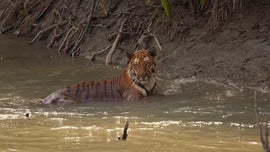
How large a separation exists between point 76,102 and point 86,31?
169 inches

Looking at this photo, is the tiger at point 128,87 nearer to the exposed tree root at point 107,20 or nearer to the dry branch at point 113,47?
the exposed tree root at point 107,20

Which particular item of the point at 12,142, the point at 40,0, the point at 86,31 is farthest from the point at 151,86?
the point at 40,0

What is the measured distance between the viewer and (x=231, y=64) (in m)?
10.0

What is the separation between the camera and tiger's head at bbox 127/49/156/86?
9352 mm

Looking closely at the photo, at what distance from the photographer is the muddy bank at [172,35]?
10.1 meters

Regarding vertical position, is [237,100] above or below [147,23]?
below

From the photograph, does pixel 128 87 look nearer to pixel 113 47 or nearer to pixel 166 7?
pixel 166 7

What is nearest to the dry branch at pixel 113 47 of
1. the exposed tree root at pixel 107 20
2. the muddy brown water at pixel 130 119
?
the exposed tree root at pixel 107 20

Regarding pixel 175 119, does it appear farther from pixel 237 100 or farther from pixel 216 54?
pixel 216 54

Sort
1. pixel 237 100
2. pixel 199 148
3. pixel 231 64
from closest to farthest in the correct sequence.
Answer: pixel 199 148 → pixel 237 100 → pixel 231 64

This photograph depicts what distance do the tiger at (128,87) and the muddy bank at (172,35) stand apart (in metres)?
0.95

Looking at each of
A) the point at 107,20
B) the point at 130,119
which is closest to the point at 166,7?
the point at 107,20

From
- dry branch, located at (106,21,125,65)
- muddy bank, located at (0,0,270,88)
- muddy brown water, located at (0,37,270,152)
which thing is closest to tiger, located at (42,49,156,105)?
muddy brown water, located at (0,37,270,152)

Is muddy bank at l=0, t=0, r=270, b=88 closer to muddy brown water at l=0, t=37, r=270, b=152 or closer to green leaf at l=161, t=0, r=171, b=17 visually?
green leaf at l=161, t=0, r=171, b=17
